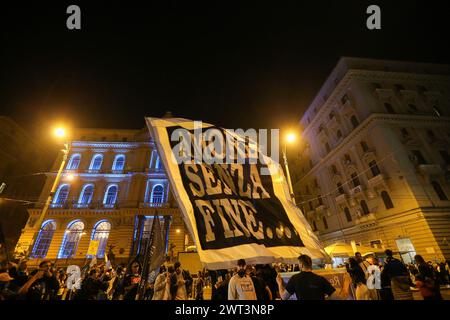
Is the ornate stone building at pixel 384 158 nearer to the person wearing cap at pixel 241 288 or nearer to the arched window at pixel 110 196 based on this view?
the person wearing cap at pixel 241 288

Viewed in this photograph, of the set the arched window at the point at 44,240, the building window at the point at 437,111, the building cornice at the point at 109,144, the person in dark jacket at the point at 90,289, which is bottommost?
the person in dark jacket at the point at 90,289

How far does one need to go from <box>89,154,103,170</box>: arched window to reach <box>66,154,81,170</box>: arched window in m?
2.06

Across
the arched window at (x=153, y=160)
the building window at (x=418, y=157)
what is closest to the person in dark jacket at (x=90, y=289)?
the arched window at (x=153, y=160)

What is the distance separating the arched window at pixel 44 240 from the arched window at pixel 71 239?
1.83 meters

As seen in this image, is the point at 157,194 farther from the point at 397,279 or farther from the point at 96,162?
the point at 397,279

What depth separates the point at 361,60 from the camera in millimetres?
30516

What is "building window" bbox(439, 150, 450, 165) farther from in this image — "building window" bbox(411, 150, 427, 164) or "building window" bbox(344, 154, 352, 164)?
"building window" bbox(344, 154, 352, 164)

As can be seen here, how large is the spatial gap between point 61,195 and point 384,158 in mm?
39843

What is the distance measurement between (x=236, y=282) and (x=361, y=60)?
37125 mm

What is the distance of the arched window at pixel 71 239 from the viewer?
25722 mm

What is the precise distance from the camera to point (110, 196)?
30.7m

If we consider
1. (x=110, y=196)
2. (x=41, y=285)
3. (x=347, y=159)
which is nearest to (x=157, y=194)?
(x=110, y=196)

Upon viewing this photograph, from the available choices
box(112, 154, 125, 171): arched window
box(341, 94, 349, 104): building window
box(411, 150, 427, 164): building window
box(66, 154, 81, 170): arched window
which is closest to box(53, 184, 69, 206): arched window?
box(66, 154, 81, 170): arched window
